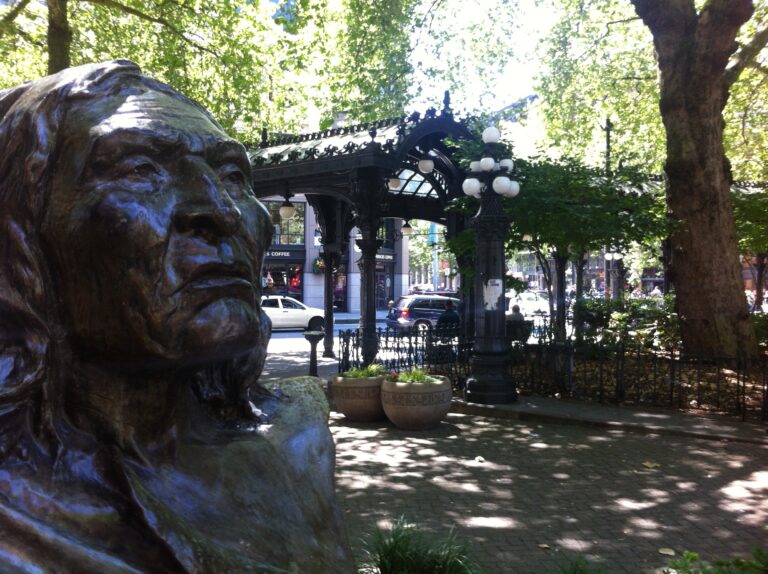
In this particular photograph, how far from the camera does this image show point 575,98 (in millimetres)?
22531

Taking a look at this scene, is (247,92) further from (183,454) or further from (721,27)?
(183,454)

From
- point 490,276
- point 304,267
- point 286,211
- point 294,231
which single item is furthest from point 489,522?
point 294,231

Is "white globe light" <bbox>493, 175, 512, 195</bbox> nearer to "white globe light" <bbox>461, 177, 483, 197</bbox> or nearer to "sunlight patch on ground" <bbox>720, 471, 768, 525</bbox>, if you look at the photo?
"white globe light" <bbox>461, 177, 483, 197</bbox>

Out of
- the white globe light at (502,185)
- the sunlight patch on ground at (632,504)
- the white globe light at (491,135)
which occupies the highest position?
the white globe light at (491,135)

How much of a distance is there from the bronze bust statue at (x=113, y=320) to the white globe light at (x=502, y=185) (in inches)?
366

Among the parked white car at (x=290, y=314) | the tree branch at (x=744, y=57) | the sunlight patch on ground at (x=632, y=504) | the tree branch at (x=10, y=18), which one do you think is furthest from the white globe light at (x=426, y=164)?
the parked white car at (x=290, y=314)

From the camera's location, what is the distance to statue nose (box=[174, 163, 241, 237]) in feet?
4.48

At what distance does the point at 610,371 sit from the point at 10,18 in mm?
13899

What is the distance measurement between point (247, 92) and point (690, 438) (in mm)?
13811

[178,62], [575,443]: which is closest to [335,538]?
[575,443]

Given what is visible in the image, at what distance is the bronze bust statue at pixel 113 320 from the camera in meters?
1.26

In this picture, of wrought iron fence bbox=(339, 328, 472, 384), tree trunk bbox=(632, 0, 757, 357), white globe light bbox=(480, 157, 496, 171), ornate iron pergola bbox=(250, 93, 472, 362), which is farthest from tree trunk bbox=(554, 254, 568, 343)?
white globe light bbox=(480, 157, 496, 171)

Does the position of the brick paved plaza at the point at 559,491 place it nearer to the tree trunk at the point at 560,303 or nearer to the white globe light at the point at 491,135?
the tree trunk at the point at 560,303

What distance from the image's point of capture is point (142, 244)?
1.29 m
